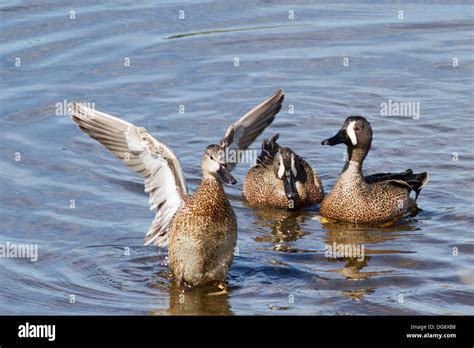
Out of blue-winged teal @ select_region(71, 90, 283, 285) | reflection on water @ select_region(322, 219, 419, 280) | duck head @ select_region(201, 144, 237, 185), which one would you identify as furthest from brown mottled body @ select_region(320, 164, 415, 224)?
duck head @ select_region(201, 144, 237, 185)

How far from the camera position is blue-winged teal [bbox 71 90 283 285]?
364 inches

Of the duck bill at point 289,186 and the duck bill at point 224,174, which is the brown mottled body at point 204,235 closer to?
the duck bill at point 224,174

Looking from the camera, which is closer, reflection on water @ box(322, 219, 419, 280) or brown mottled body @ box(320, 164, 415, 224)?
reflection on water @ box(322, 219, 419, 280)

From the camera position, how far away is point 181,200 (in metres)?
9.62

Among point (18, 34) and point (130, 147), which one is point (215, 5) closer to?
point (18, 34)

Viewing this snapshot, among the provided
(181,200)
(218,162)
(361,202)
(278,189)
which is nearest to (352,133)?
(361,202)

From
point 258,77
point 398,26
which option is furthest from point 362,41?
point 258,77

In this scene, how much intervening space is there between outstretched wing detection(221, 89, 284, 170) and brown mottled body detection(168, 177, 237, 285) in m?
0.77

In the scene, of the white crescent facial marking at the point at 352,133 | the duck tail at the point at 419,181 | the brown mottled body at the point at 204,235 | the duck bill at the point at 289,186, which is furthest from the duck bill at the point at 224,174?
the duck tail at the point at 419,181

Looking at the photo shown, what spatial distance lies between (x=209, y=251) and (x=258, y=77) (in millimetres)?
6346

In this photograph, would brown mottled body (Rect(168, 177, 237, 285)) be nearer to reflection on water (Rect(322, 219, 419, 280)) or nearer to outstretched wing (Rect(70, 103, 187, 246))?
outstretched wing (Rect(70, 103, 187, 246))

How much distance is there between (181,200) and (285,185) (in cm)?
248

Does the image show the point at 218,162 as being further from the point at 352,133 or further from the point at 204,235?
the point at 352,133

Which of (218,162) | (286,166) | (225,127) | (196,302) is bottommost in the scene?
(196,302)
